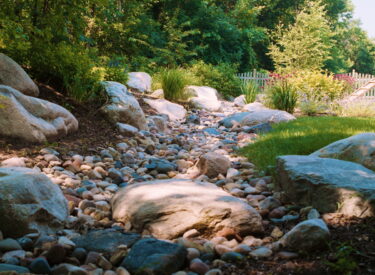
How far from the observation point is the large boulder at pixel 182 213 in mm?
2689

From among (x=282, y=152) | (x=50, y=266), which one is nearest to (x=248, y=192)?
(x=282, y=152)

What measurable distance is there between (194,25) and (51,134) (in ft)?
48.4

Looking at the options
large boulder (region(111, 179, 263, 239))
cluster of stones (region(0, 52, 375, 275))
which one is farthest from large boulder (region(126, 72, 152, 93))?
large boulder (region(111, 179, 263, 239))

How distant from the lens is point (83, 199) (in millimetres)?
3422

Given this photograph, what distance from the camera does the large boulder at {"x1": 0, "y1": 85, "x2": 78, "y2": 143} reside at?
421 cm

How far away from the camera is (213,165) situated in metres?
4.34

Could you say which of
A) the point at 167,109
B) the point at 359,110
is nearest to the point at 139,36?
the point at 167,109

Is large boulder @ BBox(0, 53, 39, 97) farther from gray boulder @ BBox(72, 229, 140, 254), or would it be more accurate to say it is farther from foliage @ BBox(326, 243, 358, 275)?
foliage @ BBox(326, 243, 358, 275)

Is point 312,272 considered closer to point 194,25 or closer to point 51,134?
point 51,134

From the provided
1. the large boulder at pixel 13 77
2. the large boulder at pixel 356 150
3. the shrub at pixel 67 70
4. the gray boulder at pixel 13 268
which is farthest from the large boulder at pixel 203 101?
the gray boulder at pixel 13 268

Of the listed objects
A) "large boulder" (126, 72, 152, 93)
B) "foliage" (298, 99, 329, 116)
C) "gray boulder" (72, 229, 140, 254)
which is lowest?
"gray boulder" (72, 229, 140, 254)

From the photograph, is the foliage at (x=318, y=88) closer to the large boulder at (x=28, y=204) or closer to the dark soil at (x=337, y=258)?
the dark soil at (x=337, y=258)

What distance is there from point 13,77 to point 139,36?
1046 cm

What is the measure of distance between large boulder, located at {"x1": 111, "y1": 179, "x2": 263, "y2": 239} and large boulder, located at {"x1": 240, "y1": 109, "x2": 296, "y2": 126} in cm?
491
